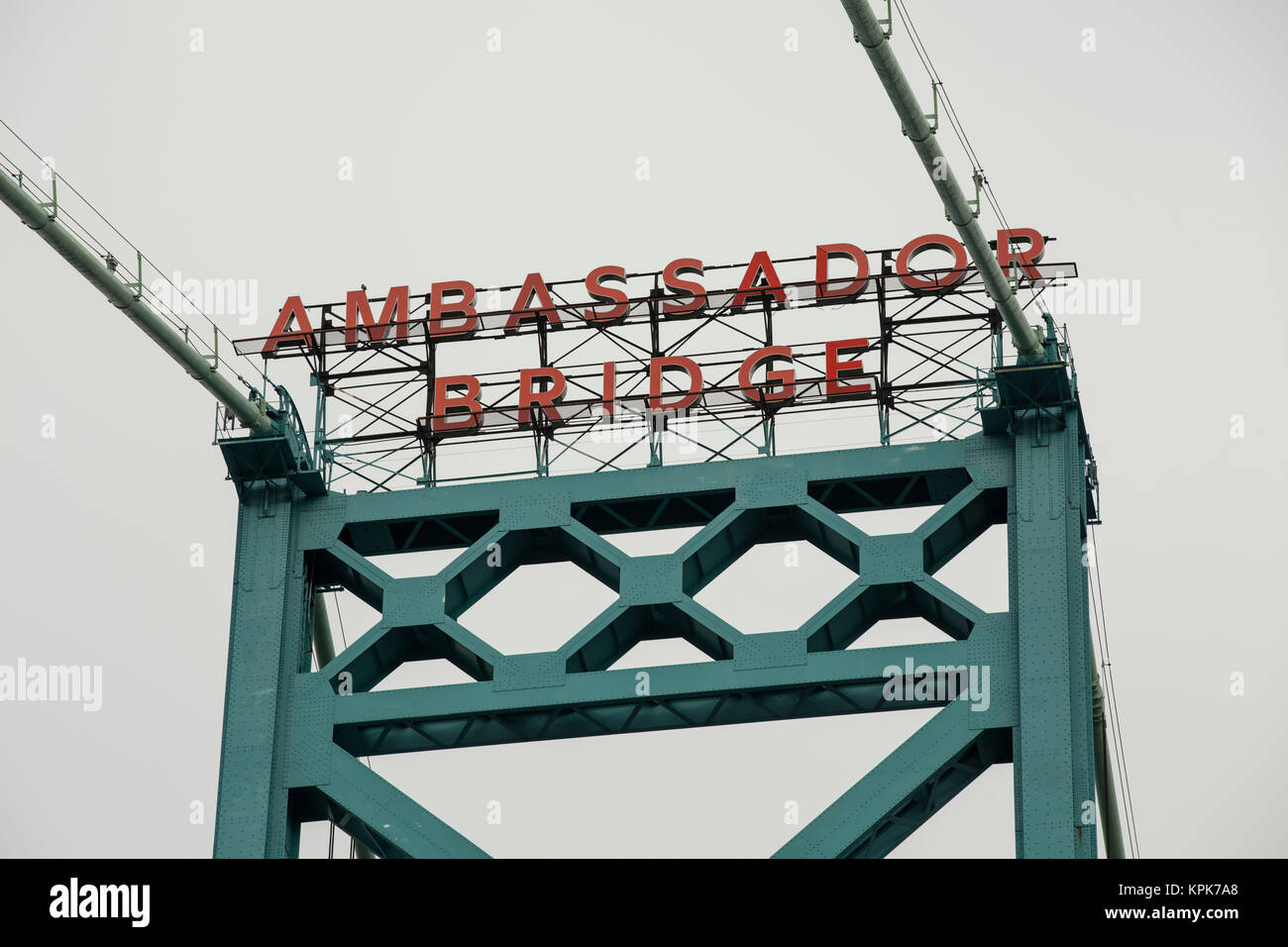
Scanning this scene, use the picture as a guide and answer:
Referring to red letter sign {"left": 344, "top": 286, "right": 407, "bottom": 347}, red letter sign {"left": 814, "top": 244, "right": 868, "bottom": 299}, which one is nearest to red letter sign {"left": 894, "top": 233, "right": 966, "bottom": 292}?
red letter sign {"left": 814, "top": 244, "right": 868, "bottom": 299}

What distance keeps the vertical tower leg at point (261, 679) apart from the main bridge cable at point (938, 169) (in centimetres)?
1365

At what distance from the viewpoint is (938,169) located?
3791 centimetres

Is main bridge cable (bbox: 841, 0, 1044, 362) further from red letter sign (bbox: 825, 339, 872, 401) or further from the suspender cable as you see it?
the suspender cable

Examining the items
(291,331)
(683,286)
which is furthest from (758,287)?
(291,331)

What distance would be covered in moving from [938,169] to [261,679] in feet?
51.9

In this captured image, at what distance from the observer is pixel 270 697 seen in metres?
45.7

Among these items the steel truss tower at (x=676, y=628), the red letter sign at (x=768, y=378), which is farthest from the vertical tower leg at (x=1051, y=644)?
the red letter sign at (x=768, y=378)

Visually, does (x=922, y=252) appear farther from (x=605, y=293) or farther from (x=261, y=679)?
(x=261, y=679)

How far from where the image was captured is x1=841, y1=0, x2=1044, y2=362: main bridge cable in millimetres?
34438

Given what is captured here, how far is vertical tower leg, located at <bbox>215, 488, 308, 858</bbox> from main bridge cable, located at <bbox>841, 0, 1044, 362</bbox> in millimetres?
13646

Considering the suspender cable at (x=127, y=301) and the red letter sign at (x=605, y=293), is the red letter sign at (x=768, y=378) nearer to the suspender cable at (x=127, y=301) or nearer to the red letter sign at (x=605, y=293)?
the red letter sign at (x=605, y=293)
